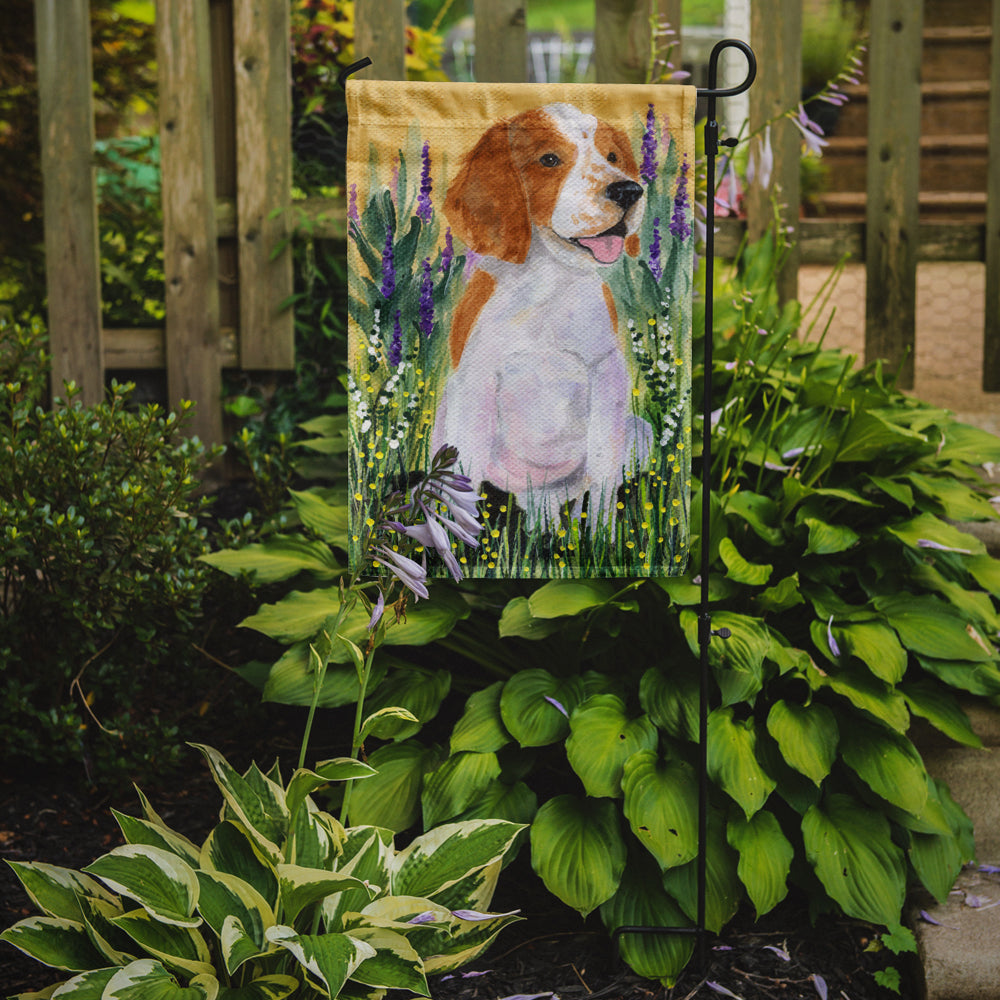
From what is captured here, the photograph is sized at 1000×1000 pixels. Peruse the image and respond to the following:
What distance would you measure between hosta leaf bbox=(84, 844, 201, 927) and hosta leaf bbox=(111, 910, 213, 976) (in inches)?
1.0

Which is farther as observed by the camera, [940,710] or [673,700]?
[940,710]

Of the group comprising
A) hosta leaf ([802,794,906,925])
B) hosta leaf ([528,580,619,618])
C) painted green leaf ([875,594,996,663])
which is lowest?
hosta leaf ([802,794,906,925])

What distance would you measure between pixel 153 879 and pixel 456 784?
598 mm

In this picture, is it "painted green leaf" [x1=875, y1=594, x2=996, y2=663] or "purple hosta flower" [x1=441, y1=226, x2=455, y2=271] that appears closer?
"purple hosta flower" [x1=441, y1=226, x2=455, y2=271]

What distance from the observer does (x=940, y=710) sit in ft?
7.07

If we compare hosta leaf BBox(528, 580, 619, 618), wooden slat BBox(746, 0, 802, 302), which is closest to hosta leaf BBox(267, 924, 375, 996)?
hosta leaf BBox(528, 580, 619, 618)

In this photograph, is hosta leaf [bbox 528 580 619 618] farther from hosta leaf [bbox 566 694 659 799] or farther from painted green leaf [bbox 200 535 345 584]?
painted green leaf [bbox 200 535 345 584]

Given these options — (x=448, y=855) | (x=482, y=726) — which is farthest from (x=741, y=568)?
(x=448, y=855)

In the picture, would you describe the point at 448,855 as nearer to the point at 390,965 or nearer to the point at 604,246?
the point at 390,965

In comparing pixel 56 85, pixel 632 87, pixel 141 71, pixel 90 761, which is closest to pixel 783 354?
pixel 632 87

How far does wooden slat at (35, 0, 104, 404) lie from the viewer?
→ 10.5 ft

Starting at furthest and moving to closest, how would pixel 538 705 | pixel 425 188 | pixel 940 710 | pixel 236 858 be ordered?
pixel 940 710
pixel 538 705
pixel 425 188
pixel 236 858

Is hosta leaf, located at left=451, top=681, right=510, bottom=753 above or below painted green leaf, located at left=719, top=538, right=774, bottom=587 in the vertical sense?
Answer: below

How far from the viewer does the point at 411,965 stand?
1.54 meters
